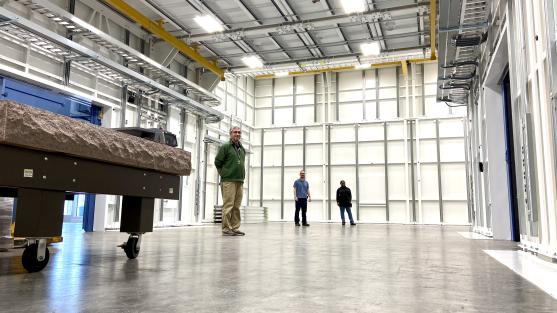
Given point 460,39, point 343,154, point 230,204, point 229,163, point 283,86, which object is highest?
point 283,86

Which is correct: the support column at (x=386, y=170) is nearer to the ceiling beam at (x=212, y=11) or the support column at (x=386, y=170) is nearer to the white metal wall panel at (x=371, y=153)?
the white metal wall panel at (x=371, y=153)

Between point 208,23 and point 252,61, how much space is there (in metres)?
3.30

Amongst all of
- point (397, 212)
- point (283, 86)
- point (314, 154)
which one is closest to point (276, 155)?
point (314, 154)

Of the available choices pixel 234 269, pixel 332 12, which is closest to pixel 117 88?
pixel 332 12

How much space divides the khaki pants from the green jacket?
13 centimetres

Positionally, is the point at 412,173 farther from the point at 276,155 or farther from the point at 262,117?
the point at 262,117

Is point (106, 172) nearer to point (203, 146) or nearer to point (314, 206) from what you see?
point (203, 146)

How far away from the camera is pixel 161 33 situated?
11.9 meters

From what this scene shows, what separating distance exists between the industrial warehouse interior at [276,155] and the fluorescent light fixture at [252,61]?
9 cm

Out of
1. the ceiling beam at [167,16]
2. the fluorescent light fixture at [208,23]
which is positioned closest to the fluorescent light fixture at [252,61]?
the ceiling beam at [167,16]

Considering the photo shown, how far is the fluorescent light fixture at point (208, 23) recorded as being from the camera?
11.2 m

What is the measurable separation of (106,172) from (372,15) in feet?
32.7

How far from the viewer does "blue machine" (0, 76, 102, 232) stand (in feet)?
25.2

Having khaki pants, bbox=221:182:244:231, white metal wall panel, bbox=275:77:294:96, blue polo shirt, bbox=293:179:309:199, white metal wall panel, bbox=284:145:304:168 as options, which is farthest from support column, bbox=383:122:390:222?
khaki pants, bbox=221:182:244:231
